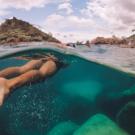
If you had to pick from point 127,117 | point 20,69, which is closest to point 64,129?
point 127,117

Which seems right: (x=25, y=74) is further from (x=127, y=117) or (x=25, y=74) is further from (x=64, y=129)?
(x=127, y=117)

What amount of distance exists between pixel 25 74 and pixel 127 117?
325cm

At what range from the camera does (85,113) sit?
934cm

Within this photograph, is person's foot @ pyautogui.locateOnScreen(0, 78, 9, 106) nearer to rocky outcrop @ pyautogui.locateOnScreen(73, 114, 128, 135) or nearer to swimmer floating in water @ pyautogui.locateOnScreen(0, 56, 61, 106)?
swimmer floating in water @ pyautogui.locateOnScreen(0, 56, 61, 106)

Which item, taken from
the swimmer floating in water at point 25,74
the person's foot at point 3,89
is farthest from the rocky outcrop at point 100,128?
the person's foot at point 3,89

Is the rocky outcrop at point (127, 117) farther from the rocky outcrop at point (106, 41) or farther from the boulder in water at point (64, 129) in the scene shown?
the rocky outcrop at point (106, 41)

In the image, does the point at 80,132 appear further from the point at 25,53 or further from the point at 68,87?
the point at 25,53

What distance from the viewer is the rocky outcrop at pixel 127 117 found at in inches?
348

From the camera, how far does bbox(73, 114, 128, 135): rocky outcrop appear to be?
28.5 feet

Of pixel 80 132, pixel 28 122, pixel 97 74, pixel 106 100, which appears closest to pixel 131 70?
pixel 97 74

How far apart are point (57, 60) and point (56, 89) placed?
49.8 inches

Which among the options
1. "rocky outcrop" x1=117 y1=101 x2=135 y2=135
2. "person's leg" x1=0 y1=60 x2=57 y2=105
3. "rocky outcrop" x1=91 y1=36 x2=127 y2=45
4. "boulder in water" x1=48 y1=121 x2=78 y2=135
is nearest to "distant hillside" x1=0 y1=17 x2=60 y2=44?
"rocky outcrop" x1=91 y1=36 x2=127 y2=45

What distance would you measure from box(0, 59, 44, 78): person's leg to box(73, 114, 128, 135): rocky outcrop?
2402 mm

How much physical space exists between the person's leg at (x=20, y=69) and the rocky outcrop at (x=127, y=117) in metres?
2.93
